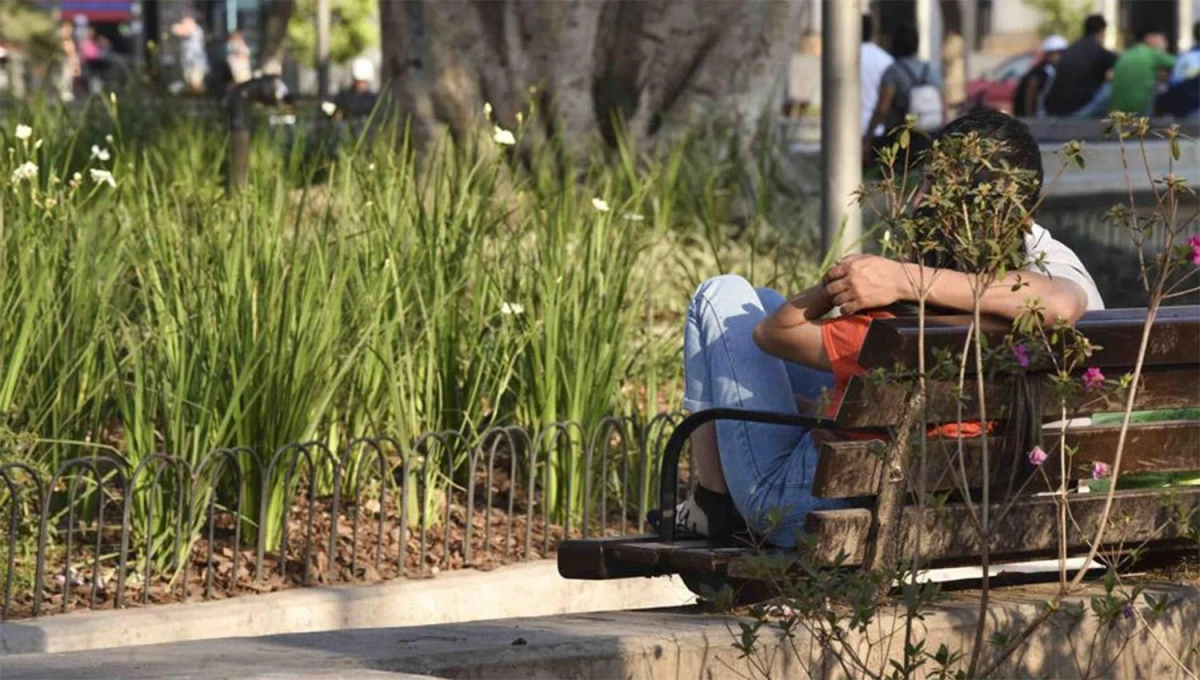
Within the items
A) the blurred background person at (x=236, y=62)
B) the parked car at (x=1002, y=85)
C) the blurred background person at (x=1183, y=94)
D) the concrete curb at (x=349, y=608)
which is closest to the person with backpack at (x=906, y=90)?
the blurred background person at (x=1183, y=94)

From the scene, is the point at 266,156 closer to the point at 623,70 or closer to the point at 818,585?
the point at 623,70

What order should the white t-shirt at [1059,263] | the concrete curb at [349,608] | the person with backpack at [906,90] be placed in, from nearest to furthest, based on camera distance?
the white t-shirt at [1059,263] < the concrete curb at [349,608] < the person with backpack at [906,90]

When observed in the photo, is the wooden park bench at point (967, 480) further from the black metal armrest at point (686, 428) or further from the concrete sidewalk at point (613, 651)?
the concrete sidewalk at point (613, 651)

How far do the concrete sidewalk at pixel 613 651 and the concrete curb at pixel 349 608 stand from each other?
0.91 m

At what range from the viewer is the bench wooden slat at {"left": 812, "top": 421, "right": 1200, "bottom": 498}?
13.7ft

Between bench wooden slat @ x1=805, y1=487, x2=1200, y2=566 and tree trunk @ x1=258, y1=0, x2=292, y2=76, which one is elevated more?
tree trunk @ x1=258, y1=0, x2=292, y2=76

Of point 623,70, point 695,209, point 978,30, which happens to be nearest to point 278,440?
point 695,209

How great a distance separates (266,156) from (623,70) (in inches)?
134

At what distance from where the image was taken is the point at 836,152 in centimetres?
721

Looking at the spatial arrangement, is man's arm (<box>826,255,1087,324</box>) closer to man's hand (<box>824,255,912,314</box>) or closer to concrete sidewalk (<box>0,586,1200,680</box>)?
man's hand (<box>824,255,912,314</box>)

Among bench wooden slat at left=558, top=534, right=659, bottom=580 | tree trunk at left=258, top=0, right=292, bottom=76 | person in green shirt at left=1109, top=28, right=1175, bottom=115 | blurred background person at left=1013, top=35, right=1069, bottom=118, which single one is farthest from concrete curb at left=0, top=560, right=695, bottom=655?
tree trunk at left=258, top=0, right=292, bottom=76

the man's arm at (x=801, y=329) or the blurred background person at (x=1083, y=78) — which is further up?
the man's arm at (x=801, y=329)

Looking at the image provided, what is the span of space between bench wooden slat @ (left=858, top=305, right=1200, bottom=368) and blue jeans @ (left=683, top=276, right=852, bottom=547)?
1.70 feet

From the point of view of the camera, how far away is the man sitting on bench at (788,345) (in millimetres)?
4219
